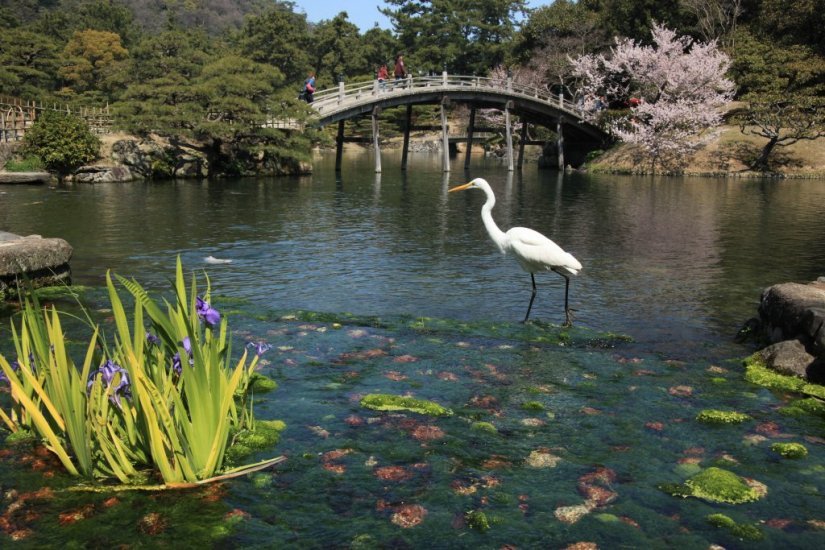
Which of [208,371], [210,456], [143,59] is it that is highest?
[143,59]

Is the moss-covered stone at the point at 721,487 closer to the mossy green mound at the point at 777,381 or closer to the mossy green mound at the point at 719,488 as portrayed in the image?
the mossy green mound at the point at 719,488

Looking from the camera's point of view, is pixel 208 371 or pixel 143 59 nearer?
pixel 208 371

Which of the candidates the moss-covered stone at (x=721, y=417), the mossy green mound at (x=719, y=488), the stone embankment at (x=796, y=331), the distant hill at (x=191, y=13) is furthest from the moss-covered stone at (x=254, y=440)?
the distant hill at (x=191, y=13)

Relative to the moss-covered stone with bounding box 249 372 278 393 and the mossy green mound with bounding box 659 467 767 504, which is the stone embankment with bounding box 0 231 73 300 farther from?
the mossy green mound with bounding box 659 467 767 504

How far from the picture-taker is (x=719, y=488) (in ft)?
15.7

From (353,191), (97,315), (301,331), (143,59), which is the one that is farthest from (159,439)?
(143,59)

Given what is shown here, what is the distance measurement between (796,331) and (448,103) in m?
38.0

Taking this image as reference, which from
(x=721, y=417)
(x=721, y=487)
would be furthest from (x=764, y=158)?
(x=721, y=487)

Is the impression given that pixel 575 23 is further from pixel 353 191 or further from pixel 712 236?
pixel 712 236

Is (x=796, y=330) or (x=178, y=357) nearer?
(x=178, y=357)

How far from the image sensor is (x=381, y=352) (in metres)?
7.94

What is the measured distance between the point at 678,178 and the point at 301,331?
119 ft

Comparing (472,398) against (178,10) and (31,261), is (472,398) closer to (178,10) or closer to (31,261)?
(31,261)

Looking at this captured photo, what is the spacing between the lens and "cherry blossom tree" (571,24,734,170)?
43.8 meters
